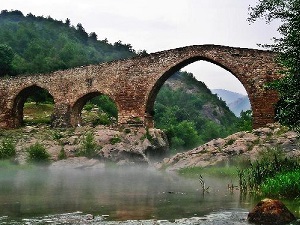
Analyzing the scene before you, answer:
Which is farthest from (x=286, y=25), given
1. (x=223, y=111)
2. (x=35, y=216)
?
(x=223, y=111)

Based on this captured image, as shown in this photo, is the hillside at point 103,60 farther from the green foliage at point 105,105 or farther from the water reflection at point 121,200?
the water reflection at point 121,200

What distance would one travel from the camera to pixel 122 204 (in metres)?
10.5

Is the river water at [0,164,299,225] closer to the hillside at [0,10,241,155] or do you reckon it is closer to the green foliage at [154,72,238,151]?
the hillside at [0,10,241,155]

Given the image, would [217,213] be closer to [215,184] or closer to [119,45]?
[215,184]

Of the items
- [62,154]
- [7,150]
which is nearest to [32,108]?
[7,150]

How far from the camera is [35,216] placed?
8.83 m

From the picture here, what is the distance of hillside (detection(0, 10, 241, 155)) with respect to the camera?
57594 millimetres

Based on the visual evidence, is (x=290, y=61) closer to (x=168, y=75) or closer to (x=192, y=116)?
(x=168, y=75)

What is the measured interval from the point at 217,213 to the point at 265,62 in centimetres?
1725

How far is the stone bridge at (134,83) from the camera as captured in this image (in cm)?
2548

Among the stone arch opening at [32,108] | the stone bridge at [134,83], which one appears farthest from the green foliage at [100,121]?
the stone arch opening at [32,108]

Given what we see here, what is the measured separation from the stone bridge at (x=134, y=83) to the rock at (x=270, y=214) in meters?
16.6

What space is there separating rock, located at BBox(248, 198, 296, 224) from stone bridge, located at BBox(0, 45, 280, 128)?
16.6m

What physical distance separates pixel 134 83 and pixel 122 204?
744 inches
